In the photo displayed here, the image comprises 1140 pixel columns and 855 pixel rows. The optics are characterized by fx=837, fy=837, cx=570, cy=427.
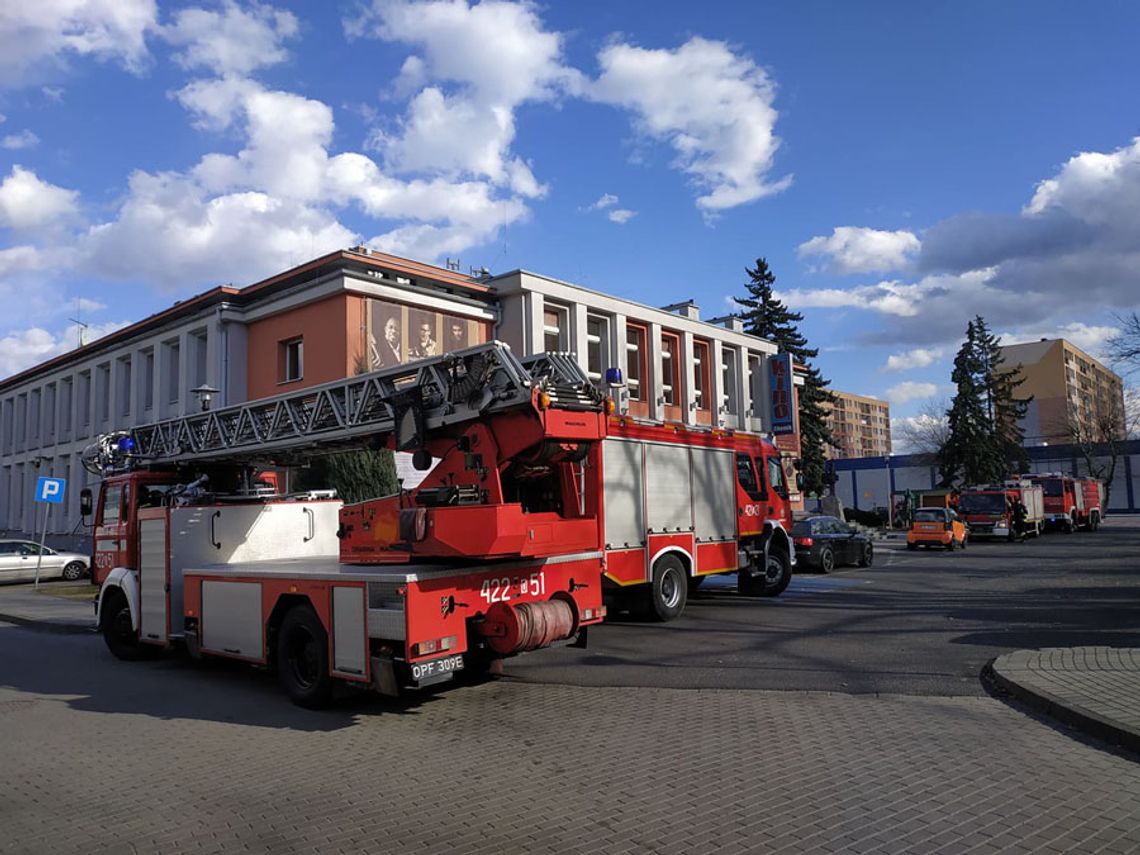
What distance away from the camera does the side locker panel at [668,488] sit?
43.7ft

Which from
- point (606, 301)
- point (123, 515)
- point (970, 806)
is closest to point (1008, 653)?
point (970, 806)

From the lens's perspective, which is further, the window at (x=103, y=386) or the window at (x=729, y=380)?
the window at (x=729, y=380)

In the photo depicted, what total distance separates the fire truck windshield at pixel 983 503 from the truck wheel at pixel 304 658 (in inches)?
1358

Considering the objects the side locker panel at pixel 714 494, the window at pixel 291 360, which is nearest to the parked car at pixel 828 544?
the side locker panel at pixel 714 494

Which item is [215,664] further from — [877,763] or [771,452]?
[771,452]

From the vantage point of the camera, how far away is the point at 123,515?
40.2 ft

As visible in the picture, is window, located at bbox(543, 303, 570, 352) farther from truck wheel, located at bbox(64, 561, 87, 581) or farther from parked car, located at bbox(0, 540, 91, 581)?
truck wheel, located at bbox(64, 561, 87, 581)

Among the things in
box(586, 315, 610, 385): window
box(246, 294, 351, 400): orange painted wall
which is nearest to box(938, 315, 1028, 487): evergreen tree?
box(586, 315, 610, 385): window

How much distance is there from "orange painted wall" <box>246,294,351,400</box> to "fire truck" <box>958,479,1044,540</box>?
27362 millimetres

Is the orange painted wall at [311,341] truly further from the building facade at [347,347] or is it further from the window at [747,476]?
the window at [747,476]

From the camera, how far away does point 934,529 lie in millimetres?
31531

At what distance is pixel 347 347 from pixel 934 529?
22.3 m

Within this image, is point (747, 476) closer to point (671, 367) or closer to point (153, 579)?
point (153, 579)

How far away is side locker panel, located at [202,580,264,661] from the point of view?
30.0 ft
